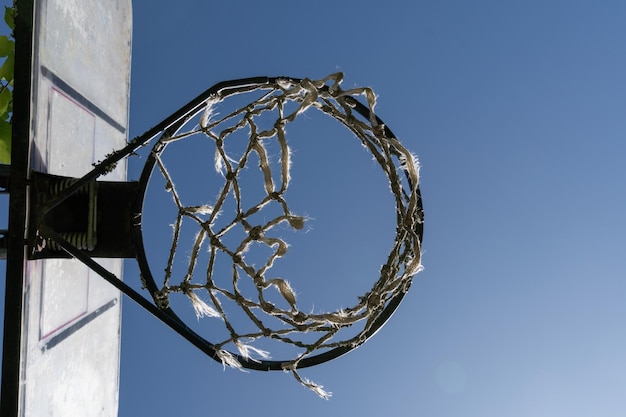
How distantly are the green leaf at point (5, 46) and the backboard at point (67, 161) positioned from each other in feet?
1.25

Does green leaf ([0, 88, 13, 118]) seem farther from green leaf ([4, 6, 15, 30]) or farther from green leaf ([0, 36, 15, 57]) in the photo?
green leaf ([4, 6, 15, 30])

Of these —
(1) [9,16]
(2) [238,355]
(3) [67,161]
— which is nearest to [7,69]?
(1) [9,16]

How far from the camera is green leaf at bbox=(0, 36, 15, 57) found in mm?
2744

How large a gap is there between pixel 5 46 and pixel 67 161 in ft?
2.20

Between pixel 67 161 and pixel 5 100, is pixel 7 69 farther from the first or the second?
pixel 67 161

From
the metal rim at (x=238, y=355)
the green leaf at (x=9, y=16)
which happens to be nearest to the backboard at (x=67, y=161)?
the green leaf at (x=9, y=16)

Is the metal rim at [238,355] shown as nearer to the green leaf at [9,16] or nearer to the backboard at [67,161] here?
the backboard at [67,161]

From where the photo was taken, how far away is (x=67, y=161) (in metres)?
2.72

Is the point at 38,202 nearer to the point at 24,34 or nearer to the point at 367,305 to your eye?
the point at 24,34

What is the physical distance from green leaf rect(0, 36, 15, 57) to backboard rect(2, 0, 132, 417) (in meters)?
0.38

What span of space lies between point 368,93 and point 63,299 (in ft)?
5.74

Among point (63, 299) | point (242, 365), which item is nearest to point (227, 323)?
point (242, 365)

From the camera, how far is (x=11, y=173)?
7.42 feet

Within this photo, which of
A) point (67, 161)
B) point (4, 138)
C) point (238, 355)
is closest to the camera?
point (238, 355)
